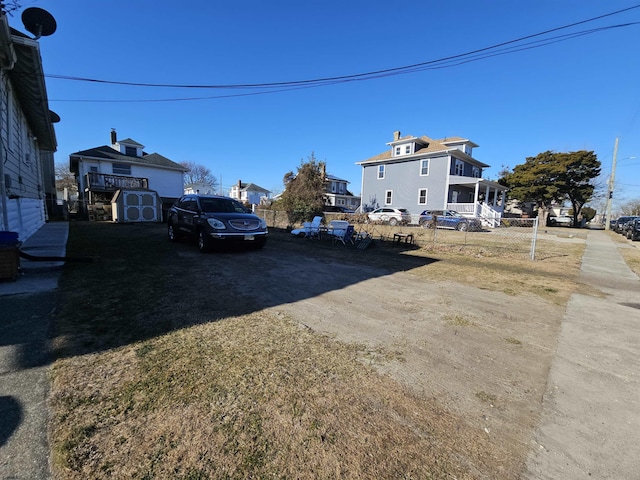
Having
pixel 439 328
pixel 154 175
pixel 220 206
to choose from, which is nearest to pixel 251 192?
pixel 154 175

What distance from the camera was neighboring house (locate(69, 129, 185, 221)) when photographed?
21.1m

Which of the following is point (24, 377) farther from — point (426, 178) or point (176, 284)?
point (426, 178)

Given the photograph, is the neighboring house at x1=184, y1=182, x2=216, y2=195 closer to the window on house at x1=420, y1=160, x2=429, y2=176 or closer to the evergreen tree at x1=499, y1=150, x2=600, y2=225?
the window on house at x1=420, y1=160, x2=429, y2=176

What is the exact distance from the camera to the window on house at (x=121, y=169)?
25.8m

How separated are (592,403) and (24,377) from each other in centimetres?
463

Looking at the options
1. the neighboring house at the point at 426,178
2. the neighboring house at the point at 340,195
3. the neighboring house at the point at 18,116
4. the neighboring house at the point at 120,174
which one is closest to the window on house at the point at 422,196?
the neighboring house at the point at 426,178

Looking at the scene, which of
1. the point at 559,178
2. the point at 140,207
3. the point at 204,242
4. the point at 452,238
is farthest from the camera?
the point at 559,178

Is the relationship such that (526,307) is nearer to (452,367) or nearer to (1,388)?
(452,367)

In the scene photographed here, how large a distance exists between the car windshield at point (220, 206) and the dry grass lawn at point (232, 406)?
196 inches

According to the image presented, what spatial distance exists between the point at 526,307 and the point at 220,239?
7038mm

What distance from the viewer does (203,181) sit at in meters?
63.7

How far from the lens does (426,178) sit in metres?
27.0

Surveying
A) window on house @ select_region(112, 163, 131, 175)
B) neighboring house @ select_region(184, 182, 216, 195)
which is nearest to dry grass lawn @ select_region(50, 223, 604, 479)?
window on house @ select_region(112, 163, 131, 175)

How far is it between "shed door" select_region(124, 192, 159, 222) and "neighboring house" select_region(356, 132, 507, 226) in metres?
19.9
